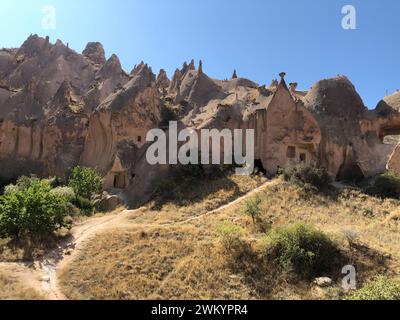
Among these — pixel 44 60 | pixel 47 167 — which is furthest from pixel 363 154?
pixel 44 60

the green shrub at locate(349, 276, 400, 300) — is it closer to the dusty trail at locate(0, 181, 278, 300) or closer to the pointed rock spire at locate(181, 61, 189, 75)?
the dusty trail at locate(0, 181, 278, 300)

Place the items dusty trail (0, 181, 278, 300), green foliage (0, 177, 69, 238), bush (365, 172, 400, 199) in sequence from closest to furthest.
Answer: dusty trail (0, 181, 278, 300) → green foliage (0, 177, 69, 238) → bush (365, 172, 400, 199)

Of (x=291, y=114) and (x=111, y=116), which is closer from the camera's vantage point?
(x=291, y=114)

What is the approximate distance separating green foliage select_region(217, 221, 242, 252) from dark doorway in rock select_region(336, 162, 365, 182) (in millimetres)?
15160

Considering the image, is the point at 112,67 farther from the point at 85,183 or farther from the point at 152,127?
the point at 85,183

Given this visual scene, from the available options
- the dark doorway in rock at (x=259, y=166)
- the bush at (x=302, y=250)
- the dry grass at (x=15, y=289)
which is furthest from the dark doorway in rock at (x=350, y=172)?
the dry grass at (x=15, y=289)

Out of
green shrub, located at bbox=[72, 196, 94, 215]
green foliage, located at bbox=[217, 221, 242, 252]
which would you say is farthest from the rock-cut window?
green shrub, located at bbox=[72, 196, 94, 215]

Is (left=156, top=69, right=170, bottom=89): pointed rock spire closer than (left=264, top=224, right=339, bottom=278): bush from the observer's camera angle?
No

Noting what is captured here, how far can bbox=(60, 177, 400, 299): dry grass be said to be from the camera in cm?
1648

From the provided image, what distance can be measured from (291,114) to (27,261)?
20.2m

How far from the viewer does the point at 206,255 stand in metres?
18.7

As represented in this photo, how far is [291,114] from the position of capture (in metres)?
31.1

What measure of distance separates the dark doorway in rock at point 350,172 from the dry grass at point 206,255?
6.55m
